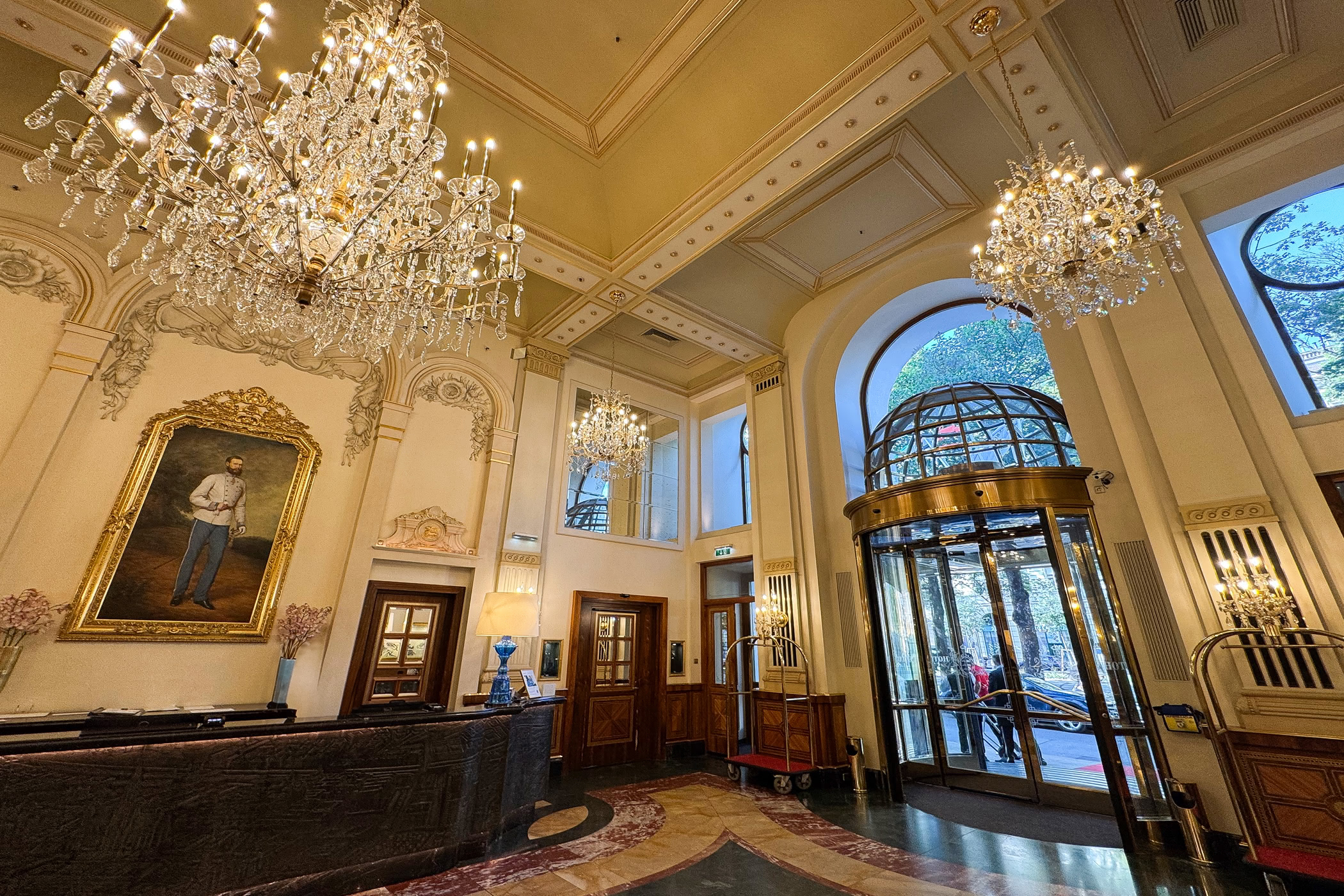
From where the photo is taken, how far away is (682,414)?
10.3 metres

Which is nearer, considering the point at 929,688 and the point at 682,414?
the point at 929,688

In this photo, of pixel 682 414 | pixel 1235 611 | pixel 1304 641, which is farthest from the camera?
pixel 682 414

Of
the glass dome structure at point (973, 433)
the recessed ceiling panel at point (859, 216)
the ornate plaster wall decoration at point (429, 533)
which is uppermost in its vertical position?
the recessed ceiling panel at point (859, 216)

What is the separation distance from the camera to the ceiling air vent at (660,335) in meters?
8.93

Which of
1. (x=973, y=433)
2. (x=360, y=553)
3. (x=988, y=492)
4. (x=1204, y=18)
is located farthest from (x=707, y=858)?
(x=1204, y=18)

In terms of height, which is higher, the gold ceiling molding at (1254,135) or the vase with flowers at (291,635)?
the gold ceiling molding at (1254,135)

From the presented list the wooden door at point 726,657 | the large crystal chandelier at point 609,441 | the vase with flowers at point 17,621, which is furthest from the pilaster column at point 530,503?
the vase with flowers at point 17,621

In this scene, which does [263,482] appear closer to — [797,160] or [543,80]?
[543,80]

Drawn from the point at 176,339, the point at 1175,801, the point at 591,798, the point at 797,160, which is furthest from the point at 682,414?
the point at 1175,801

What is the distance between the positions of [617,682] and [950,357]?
7.34 m

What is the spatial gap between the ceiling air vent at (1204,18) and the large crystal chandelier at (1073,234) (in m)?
1.82

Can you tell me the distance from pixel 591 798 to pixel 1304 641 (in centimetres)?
622

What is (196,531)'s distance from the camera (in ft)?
17.7

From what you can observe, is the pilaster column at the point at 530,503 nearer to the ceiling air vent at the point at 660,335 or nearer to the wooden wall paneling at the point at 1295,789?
the ceiling air vent at the point at 660,335
